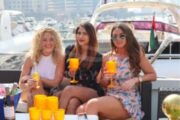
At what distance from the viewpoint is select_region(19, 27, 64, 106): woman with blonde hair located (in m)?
3.38

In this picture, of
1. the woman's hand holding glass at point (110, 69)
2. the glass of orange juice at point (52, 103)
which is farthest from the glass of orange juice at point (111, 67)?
the glass of orange juice at point (52, 103)

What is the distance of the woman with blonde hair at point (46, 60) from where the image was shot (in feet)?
11.1

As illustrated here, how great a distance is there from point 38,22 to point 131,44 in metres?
1.56

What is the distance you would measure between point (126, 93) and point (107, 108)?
229 mm

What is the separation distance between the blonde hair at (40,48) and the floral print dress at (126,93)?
55 centimetres

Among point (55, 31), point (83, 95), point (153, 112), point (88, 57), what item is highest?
point (55, 31)

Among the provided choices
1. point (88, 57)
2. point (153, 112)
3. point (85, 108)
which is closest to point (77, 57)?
point (88, 57)

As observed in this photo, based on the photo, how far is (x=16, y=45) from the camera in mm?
5078

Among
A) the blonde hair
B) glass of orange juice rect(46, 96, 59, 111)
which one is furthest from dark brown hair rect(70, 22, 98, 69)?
glass of orange juice rect(46, 96, 59, 111)

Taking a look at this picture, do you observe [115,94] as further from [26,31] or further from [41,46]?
[26,31]

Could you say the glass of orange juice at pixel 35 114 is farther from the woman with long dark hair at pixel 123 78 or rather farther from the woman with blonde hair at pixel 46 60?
the woman with blonde hair at pixel 46 60

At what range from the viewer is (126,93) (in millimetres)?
3119

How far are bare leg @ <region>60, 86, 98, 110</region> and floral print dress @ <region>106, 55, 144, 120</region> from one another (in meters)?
0.17

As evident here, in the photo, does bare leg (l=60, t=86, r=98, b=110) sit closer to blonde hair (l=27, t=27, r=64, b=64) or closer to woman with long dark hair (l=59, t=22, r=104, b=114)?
woman with long dark hair (l=59, t=22, r=104, b=114)
